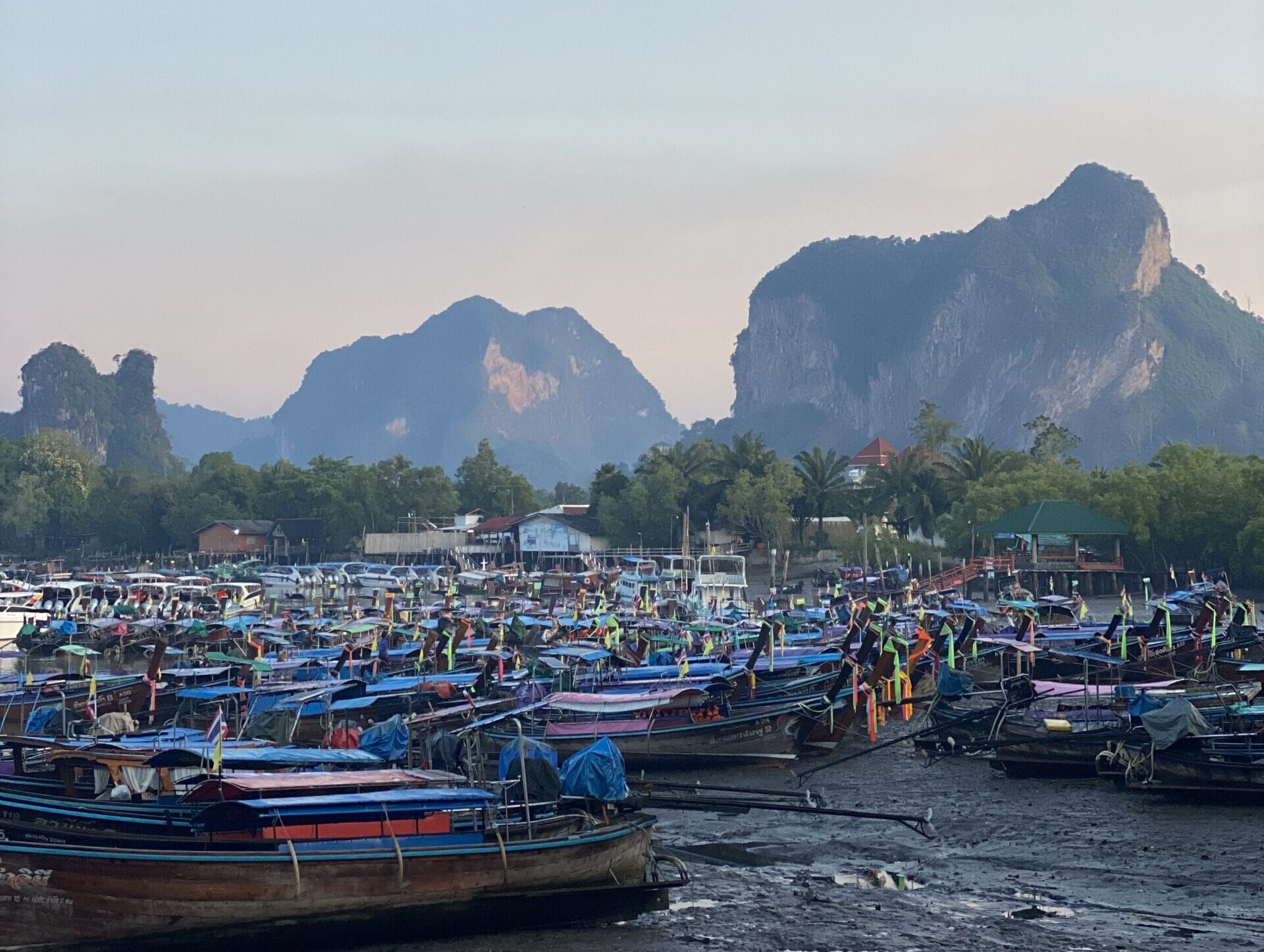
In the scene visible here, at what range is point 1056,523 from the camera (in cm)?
6600

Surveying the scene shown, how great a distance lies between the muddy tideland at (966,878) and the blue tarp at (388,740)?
4544 mm

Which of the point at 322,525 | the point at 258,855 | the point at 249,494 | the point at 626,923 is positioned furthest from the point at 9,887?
the point at 249,494

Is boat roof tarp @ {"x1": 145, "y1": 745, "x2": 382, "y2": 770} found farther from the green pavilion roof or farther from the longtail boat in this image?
the green pavilion roof

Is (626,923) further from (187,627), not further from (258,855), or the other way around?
(187,627)

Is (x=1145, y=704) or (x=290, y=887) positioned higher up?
(x=1145, y=704)

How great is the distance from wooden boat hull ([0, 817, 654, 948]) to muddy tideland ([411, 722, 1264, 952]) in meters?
0.61

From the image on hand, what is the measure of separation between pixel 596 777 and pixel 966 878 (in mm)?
5578

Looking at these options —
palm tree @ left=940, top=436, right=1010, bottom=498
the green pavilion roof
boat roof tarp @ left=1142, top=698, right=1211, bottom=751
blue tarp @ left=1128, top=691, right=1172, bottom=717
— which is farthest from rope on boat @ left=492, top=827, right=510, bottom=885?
palm tree @ left=940, top=436, right=1010, bottom=498

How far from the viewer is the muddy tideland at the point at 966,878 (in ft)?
55.8

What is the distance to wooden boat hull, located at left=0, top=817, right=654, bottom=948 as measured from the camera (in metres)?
15.8

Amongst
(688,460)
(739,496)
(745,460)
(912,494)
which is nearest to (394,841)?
(912,494)

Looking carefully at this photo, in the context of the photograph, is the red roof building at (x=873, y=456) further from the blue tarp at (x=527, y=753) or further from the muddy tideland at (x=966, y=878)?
the blue tarp at (x=527, y=753)

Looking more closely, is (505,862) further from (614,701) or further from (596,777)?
(614,701)

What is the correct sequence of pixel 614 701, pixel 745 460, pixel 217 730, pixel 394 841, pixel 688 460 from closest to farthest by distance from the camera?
pixel 394 841 → pixel 217 730 → pixel 614 701 → pixel 745 460 → pixel 688 460
